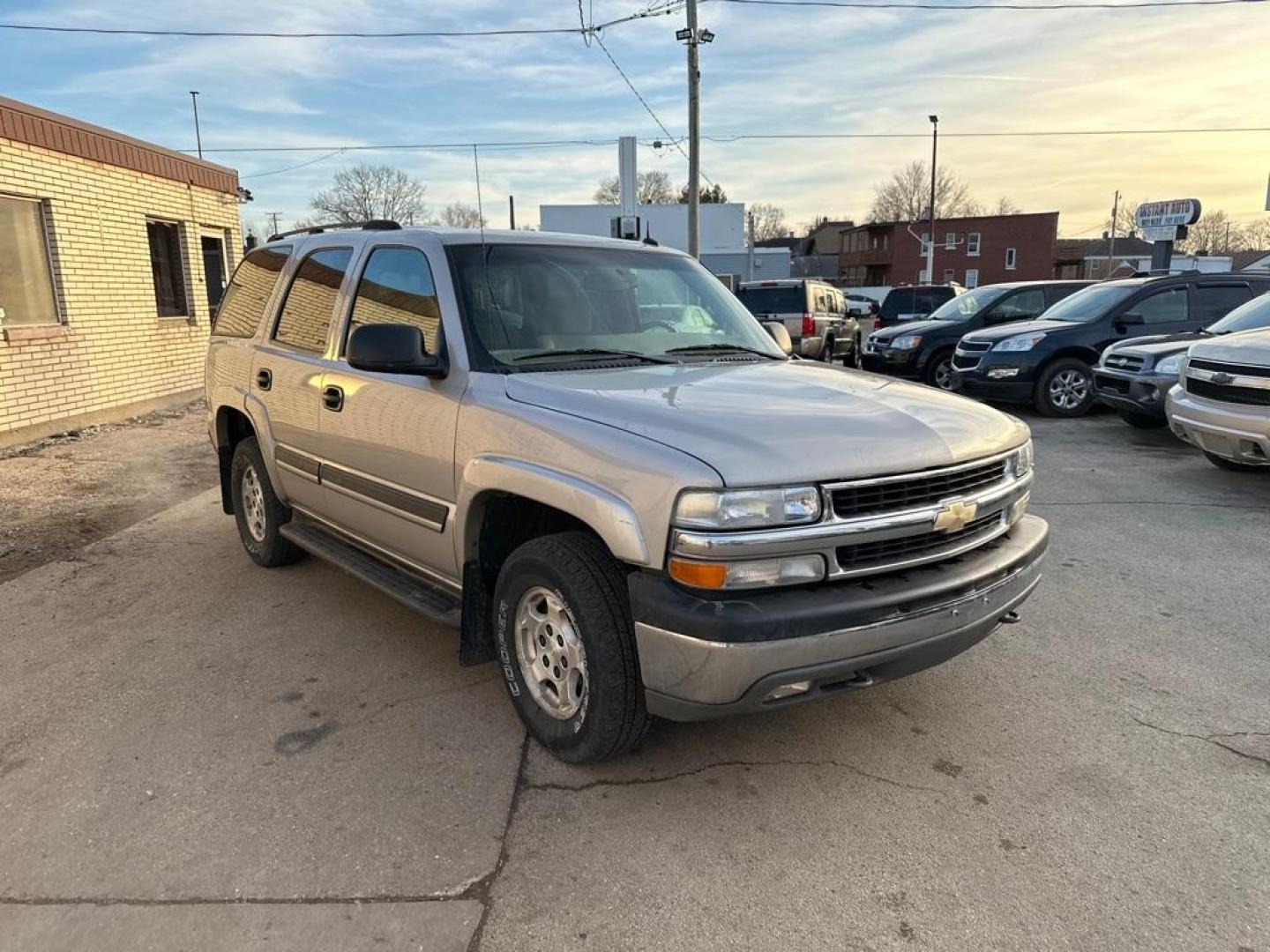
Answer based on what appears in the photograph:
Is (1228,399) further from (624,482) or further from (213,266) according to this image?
(213,266)

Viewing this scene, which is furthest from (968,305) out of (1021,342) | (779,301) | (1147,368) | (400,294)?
(400,294)

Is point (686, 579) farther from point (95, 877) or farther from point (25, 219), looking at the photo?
point (25, 219)

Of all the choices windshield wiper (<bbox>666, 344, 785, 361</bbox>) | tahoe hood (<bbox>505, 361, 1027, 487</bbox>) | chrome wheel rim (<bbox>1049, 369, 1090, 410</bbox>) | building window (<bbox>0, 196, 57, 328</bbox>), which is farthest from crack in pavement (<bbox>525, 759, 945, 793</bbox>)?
chrome wheel rim (<bbox>1049, 369, 1090, 410</bbox>)

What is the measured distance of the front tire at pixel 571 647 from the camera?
2736 mm

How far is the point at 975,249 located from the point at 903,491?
63.2 m

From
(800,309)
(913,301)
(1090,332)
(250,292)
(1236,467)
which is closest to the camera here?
(250,292)

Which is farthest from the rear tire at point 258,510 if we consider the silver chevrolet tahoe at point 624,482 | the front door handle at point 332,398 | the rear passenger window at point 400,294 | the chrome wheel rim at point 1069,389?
the chrome wheel rim at point 1069,389

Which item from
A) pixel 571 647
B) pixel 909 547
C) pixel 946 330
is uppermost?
pixel 946 330

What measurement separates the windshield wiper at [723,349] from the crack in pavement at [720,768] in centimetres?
173

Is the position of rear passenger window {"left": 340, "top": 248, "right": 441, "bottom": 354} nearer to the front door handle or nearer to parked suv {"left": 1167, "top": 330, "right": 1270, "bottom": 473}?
the front door handle

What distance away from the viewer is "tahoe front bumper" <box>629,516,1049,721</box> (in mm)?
2457

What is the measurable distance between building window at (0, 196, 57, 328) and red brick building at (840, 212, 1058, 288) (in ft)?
175

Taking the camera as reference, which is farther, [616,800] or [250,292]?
[250,292]

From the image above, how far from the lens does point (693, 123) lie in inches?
768
